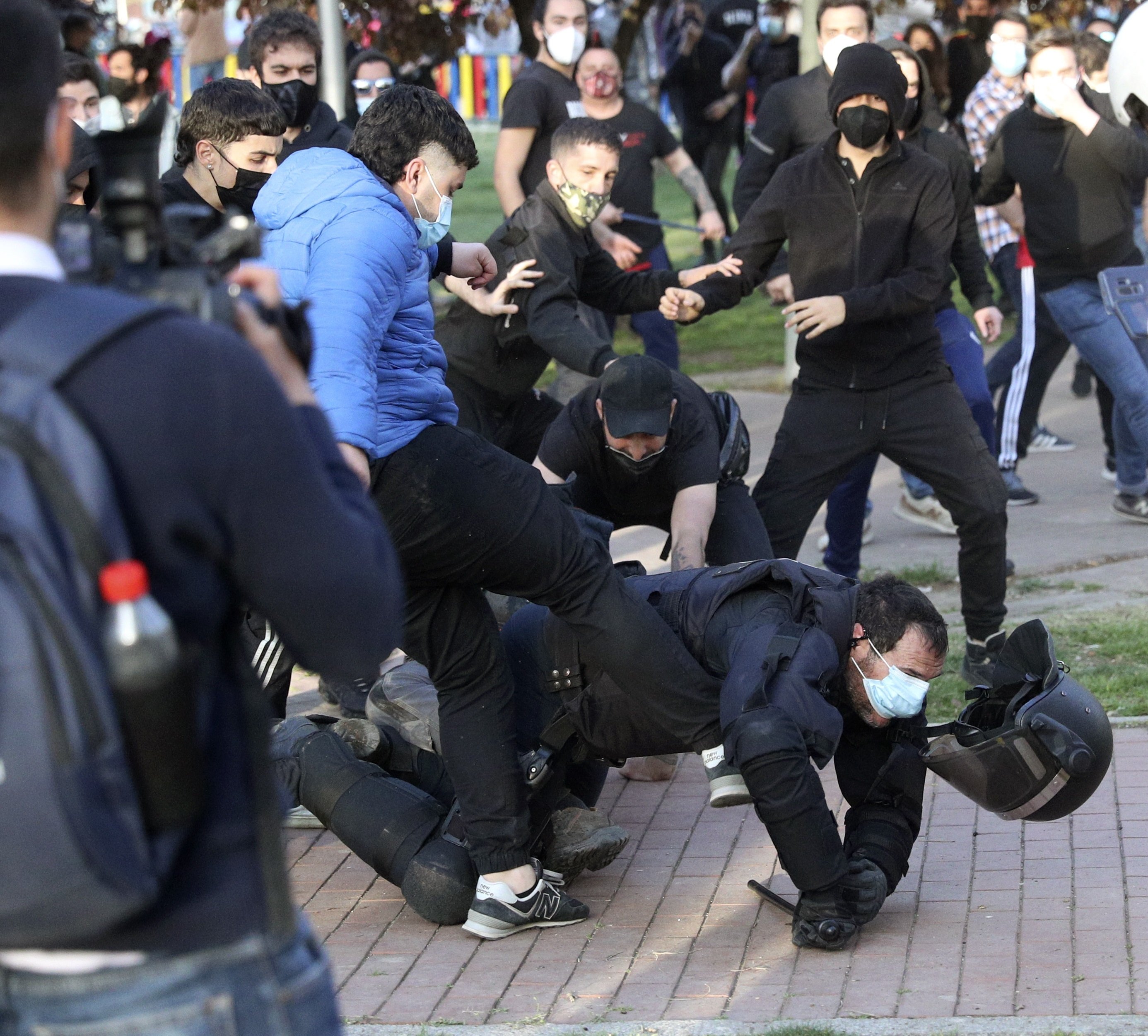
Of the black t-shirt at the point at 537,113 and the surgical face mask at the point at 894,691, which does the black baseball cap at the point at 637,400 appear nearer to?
the surgical face mask at the point at 894,691

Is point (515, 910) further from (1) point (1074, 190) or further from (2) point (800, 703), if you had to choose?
(1) point (1074, 190)

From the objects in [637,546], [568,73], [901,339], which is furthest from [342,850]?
[568,73]

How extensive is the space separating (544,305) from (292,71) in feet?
5.18

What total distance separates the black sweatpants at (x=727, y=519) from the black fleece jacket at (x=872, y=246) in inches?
22.1

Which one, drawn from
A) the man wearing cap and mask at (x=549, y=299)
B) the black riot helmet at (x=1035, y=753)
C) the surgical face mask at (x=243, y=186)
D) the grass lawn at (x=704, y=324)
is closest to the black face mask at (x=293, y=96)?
the man wearing cap and mask at (x=549, y=299)

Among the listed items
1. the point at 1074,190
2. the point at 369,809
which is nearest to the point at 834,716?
the point at 369,809

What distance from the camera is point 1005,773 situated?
378 cm

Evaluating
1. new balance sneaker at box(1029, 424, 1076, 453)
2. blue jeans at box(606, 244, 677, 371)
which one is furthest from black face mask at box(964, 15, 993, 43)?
blue jeans at box(606, 244, 677, 371)

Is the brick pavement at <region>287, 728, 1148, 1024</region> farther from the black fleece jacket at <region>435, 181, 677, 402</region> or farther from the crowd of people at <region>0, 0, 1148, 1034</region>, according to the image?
the black fleece jacket at <region>435, 181, 677, 402</region>

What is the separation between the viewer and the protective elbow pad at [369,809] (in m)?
4.20

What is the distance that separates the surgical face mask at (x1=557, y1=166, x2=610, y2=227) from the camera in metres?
5.83

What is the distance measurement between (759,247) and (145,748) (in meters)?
4.48

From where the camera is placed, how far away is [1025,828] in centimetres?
454

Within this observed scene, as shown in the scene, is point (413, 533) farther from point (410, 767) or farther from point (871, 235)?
point (871, 235)
